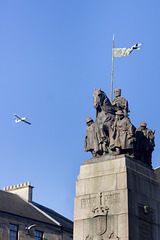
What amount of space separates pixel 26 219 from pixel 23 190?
7.04m

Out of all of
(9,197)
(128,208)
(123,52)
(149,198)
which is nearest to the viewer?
(128,208)

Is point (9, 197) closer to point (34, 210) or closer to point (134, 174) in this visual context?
point (34, 210)

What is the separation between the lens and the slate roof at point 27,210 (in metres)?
55.8

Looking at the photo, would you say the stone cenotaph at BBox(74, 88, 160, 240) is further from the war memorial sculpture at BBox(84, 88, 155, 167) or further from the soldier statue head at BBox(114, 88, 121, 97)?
the soldier statue head at BBox(114, 88, 121, 97)

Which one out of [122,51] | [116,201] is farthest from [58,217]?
[116,201]

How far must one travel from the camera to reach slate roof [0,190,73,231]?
55844 mm

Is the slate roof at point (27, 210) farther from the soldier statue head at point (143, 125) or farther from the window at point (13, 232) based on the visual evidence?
the soldier statue head at point (143, 125)

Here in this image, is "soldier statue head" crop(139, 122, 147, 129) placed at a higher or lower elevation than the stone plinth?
higher

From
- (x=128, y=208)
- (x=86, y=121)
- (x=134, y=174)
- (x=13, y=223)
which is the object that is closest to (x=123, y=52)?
(x=86, y=121)

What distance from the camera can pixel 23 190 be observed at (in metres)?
62.5

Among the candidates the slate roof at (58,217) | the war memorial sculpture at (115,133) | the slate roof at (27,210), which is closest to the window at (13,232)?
the slate roof at (27,210)

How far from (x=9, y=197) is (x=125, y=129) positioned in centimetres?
3599

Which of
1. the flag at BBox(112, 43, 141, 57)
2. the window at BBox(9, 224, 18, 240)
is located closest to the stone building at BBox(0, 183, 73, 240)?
the window at BBox(9, 224, 18, 240)

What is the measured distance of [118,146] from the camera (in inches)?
1020
